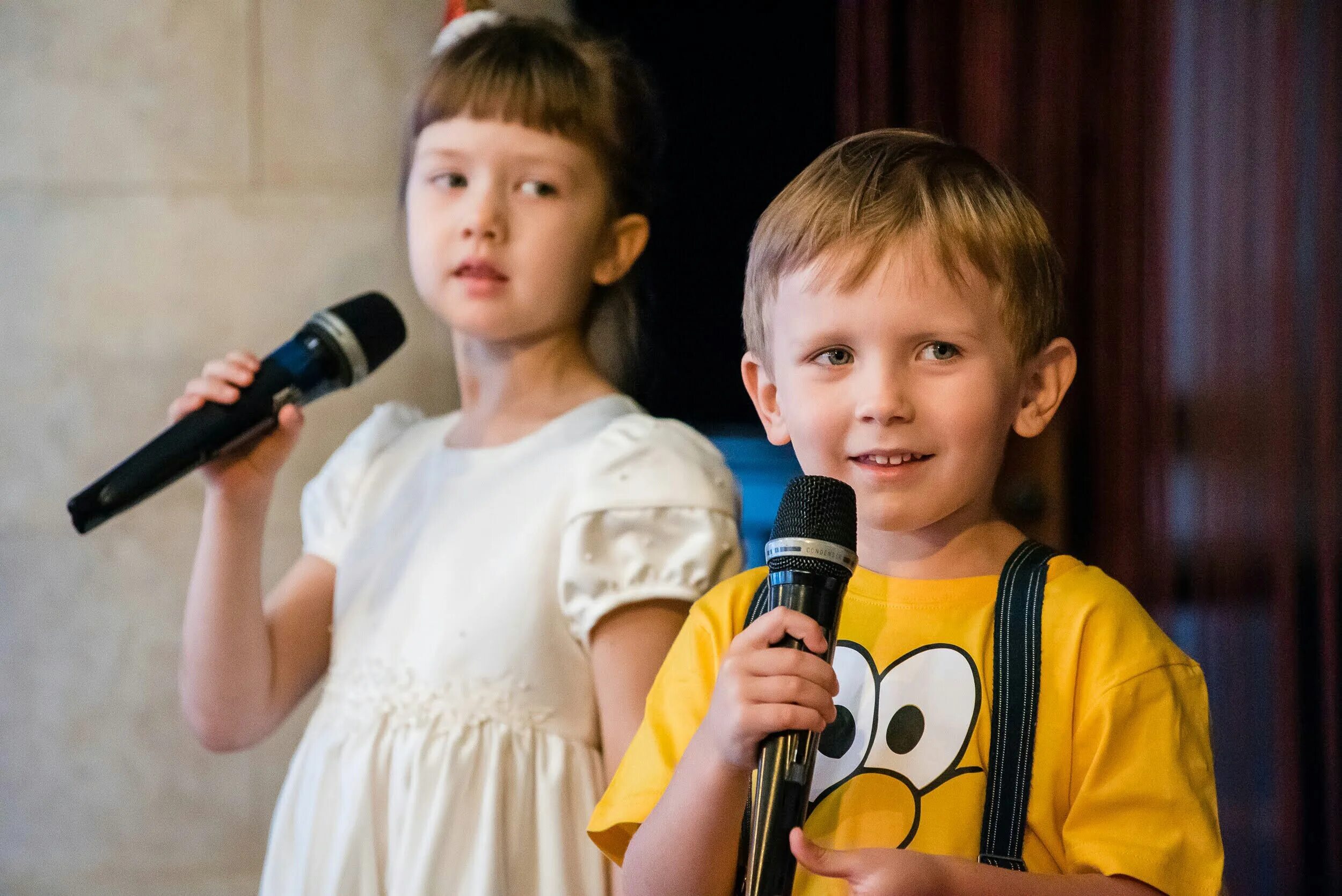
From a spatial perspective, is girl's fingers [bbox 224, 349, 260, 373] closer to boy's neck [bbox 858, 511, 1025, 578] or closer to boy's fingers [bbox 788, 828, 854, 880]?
boy's neck [bbox 858, 511, 1025, 578]

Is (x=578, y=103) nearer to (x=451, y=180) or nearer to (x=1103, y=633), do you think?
(x=451, y=180)

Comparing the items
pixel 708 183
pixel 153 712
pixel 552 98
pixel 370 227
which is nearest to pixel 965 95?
pixel 708 183

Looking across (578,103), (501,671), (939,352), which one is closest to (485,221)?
(578,103)

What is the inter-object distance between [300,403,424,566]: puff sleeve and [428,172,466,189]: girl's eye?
0.29 m

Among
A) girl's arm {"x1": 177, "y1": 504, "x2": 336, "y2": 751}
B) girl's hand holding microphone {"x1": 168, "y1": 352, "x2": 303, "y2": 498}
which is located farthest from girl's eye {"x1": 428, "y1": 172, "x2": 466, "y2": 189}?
girl's arm {"x1": 177, "y1": 504, "x2": 336, "y2": 751}

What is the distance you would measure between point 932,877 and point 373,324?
0.69 meters

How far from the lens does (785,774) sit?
Result: 66 cm

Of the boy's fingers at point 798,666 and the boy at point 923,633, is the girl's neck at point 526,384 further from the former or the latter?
the boy's fingers at point 798,666

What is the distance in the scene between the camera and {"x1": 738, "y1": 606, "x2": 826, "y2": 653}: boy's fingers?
2.17ft

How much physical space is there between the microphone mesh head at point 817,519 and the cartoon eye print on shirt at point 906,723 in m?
0.15

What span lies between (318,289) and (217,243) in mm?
126

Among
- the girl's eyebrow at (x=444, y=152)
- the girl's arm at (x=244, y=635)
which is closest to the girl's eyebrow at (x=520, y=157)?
the girl's eyebrow at (x=444, y=152)

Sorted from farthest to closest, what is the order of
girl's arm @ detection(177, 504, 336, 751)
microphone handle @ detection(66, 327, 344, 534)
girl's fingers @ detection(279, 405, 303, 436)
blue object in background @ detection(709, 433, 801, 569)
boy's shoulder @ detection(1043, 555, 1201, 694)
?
1. blue object in background @ detection(709, 433, 801, 569)
2. girl's arm @ detection(177, 504, 336, 751)
3. girl's fingers @ detection(279, 405, 303, 436)
4. microphone handle @ detection(66, 327, 344, 534)
5. boy's shoulder @ detection(1043, 555, 1201, 694)

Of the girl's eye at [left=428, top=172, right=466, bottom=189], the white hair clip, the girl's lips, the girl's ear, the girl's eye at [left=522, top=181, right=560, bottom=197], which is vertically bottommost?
the girl's lips
